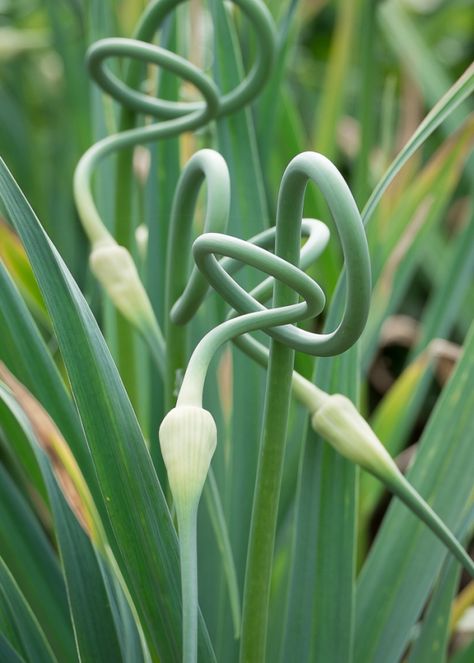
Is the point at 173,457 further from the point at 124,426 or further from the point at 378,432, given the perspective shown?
the point at 378,432

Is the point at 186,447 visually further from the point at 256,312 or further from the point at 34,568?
the point at 34,568

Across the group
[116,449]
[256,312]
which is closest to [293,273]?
[256,312]

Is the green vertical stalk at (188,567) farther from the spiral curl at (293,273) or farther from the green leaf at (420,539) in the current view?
the green leaf at (420,539)

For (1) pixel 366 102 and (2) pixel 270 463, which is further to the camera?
(1) pixel 366 102

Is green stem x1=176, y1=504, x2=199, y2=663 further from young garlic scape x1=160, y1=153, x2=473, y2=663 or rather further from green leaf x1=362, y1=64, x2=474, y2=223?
green leaf x1=362, y1=64, x2=474, y2=223

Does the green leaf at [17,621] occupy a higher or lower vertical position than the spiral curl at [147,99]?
lower

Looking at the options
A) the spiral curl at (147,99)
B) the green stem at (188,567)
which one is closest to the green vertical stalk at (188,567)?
the green stem at (188,567)
